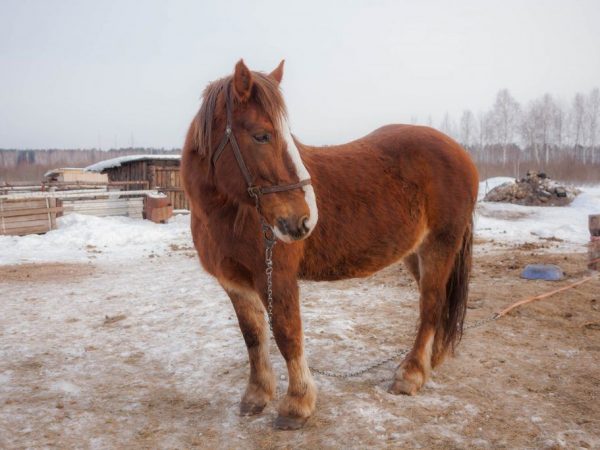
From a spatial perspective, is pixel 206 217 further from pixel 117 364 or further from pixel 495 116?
pixel 495 116

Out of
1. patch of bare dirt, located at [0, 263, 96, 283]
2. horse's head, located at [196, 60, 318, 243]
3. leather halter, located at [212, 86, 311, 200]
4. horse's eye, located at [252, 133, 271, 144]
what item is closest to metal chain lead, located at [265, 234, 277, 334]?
horse's head, located at [196, 60, 318, 243]

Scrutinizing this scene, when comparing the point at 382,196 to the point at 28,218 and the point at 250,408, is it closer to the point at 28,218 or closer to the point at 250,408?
the point at 250,408

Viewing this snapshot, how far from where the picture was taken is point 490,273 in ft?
21.8

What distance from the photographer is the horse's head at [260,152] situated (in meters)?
2.14

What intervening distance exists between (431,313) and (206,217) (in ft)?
6.36

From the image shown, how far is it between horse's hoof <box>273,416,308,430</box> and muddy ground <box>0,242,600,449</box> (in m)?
0.04

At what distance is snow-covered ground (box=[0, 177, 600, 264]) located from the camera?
9289 mm

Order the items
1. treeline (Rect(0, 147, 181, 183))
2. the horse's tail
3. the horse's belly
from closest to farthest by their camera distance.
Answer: the horse's belly
the horse's tail
treeline (Rect(0, 147, 181, 183))

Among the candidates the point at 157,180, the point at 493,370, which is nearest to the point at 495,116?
the point at 157,180

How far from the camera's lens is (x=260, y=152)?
7.16 ft

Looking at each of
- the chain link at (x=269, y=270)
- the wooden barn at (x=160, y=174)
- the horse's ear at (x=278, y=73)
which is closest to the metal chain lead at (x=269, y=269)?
Result: the chain link at (x=269, y=270)

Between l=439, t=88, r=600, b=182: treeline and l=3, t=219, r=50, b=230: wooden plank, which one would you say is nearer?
l=3, t=219, r=50, b=230: wooden plank

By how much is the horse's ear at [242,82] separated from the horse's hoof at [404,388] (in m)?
2.29

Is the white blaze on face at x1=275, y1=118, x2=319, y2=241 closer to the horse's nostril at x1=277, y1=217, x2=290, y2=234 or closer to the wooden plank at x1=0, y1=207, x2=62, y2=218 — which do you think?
the horse's nostril at x1=277, y1=217, x2=290, y2=234
